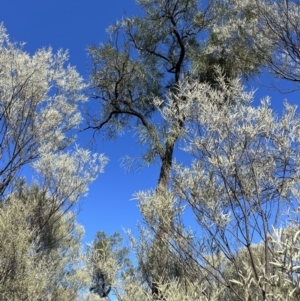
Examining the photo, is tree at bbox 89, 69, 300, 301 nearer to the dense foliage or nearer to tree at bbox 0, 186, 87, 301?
the dense foliage

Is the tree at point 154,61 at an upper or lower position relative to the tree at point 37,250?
upper

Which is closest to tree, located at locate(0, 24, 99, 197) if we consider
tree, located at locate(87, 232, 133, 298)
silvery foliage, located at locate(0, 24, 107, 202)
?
silvery foliage, located at locate(0, 24, 107, 202)

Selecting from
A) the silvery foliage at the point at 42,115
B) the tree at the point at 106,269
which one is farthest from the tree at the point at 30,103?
the tree at the point at 106,269

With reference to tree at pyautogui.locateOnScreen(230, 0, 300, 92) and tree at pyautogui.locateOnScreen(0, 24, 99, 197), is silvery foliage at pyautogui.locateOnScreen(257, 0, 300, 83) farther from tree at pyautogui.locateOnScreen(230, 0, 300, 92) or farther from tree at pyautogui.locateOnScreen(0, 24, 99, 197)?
tree at pyautogui.locateOnScreen(0, 24, 99, 197)

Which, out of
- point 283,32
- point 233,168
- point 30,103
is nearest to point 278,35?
point 283,32

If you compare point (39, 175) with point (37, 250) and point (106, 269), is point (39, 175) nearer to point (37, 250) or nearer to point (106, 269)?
point (37, 250)

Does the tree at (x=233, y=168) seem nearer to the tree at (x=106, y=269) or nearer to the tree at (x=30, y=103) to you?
the tree at (x=106, y=269)

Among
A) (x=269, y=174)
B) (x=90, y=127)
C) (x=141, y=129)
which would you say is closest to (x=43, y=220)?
(x=90, y=127)

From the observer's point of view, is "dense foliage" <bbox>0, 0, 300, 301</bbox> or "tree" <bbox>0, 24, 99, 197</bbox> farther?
"tree" <bbox>0, 24, 99, 197</bbox>

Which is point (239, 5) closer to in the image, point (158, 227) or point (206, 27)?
point (206, 27)

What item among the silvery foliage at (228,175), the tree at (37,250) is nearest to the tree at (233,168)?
the silvery foliage at (228,175)

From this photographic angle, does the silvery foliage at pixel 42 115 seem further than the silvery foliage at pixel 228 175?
Yes

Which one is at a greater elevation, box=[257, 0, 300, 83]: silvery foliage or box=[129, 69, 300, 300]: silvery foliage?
box=[257, 0, 300, 83]: silvery foliage

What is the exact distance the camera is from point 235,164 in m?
4.50
